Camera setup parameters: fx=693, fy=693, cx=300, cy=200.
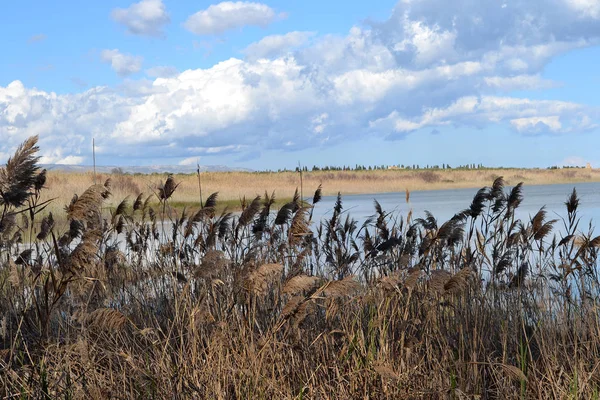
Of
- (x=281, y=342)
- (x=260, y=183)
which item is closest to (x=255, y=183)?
(x=260, y=183)

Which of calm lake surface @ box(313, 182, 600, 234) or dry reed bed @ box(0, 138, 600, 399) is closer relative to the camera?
dry reed bed @ box(0, 138, 600, 399)

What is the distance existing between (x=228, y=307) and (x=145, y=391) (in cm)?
68

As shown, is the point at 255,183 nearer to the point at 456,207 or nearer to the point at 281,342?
the point at 456,207

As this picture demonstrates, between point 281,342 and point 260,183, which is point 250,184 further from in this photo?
point 281,342

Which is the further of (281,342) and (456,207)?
(456,207)

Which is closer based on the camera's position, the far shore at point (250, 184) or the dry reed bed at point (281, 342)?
the dry reed bed at point (281, 342)

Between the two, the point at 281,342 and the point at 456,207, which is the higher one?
the point at 281,342

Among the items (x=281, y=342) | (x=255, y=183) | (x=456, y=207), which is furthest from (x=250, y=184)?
(x=281, y=342)

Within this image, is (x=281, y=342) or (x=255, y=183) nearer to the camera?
(x=281, y=342)

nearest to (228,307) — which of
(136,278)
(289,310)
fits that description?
(289,310)

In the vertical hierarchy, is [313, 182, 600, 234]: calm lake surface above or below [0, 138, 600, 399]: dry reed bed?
below

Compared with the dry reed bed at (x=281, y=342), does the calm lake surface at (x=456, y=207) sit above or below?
below

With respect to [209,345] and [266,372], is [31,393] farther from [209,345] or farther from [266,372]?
[266,372]

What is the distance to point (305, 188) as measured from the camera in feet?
147
